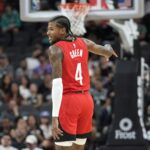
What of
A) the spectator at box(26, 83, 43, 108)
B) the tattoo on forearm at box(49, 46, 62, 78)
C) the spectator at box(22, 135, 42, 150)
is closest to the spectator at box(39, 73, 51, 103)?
the spectator at box(26, 83, 43, 108)

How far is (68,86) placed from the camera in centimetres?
882

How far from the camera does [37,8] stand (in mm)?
14719

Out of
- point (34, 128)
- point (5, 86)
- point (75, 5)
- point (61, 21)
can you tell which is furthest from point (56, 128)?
point (5, 86)

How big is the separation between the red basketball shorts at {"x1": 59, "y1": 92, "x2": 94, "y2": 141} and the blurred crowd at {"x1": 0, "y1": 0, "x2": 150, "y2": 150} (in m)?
6.37

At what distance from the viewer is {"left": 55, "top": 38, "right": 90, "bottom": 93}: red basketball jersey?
28.8 ft

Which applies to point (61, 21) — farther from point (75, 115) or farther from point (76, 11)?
point (76, 11)

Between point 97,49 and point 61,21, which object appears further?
point 97,49

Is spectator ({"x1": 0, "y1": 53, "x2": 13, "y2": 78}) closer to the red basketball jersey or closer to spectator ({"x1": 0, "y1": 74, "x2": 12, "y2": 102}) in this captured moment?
spectator ({"x1": 0, "y1": 74, "x2": 12, "y2": 102})

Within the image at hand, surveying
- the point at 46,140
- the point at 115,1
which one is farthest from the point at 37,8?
the point at 46,140

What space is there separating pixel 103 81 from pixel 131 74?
3.94 meters

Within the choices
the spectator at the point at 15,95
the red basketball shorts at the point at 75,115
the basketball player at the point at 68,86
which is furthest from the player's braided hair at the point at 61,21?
the spectator at the point at 15,95

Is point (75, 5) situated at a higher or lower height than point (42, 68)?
higher

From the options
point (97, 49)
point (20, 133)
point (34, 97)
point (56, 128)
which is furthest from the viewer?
point (34, 97)

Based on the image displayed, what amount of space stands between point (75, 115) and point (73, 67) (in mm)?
529
